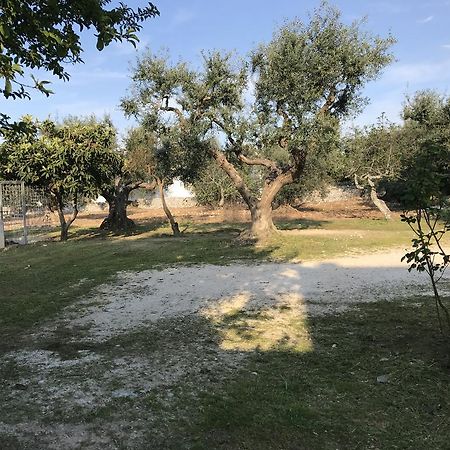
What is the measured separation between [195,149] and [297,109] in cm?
372

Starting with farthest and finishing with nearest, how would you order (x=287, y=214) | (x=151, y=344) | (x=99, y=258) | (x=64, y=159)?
(x=287, y=214)
(x=64, y=159)
(x=99, y=258)
(x=151, y=344)

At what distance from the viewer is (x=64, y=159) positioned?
15531mm

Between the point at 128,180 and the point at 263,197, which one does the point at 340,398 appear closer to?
the point at 263,197

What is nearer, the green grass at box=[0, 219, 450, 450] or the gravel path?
the green grass at box=[0, 219, 450, 450]

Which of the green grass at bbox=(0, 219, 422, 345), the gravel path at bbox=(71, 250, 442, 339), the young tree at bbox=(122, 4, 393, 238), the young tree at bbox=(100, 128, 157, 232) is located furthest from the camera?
the young tree at bbox=(100, 128, 157, 232)

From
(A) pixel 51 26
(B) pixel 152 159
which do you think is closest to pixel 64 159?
(B) pixel 152 159

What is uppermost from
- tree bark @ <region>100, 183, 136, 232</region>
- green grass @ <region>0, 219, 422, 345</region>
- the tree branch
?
the tree branch

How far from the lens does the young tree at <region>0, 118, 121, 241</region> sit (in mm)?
15445

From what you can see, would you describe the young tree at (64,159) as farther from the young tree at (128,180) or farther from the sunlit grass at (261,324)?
the sunlit grass at (261,324)

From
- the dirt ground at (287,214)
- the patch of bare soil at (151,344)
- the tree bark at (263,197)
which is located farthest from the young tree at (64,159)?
the dirt ground at (287,214)

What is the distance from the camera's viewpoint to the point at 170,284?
8.52 metres

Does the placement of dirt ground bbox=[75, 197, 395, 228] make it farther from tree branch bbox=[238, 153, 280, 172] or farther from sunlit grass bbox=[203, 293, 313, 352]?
sunlit grass bbox=[203, 293, 313, 352]

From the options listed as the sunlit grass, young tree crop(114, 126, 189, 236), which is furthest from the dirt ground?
the sunlit grass

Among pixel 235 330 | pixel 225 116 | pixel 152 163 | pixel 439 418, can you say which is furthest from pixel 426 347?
pixel 152 163
